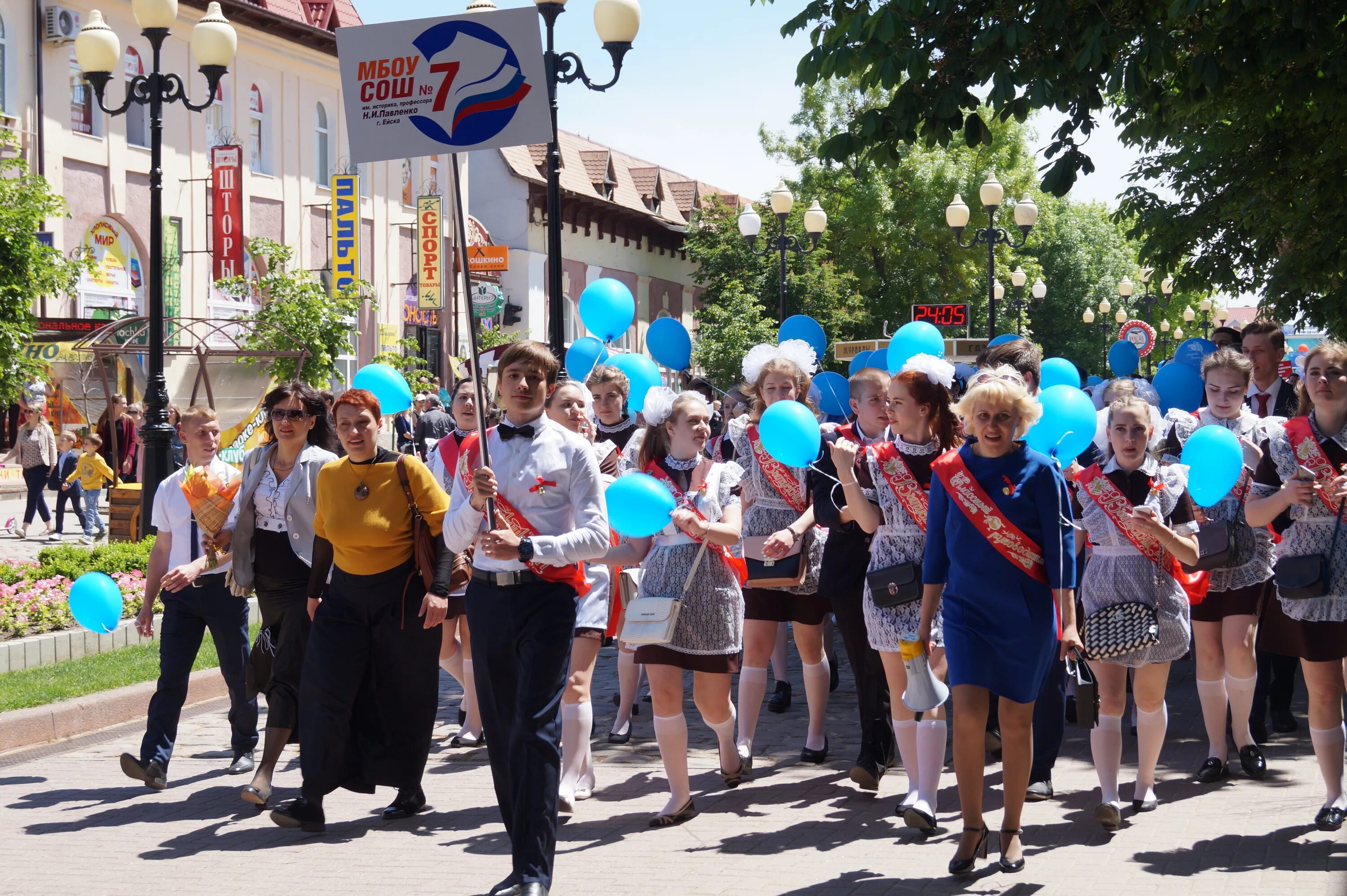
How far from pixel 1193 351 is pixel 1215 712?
10.6 feet

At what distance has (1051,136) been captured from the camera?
31.3 ft

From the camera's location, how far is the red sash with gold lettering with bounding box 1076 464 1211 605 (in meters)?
6.42

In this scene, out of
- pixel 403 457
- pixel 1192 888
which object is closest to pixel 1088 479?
pixel 1192 888

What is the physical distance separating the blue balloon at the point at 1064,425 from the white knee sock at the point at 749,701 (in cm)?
182

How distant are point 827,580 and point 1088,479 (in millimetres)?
1323

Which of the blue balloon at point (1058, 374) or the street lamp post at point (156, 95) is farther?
the street lamp post at point (156, 95)

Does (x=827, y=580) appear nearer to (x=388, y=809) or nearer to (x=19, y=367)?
(x=388, y=809)

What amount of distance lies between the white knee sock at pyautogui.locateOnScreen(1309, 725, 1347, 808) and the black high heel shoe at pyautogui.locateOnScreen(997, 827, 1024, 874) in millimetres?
1456

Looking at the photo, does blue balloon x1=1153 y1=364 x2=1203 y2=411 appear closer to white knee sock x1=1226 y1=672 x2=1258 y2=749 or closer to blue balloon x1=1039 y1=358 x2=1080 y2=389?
blue balloon x1=1039 y1=358 x2=1080 y2=389

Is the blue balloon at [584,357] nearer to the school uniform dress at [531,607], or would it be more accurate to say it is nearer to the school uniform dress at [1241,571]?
the school uniform dress at [1241,571]

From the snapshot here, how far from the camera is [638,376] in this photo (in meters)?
9.26

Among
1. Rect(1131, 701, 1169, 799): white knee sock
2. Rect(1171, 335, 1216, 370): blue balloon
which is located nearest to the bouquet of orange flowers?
Rect(1131, 701, 1169, 799): white knee sock

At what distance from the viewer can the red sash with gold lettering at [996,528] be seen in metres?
5.51

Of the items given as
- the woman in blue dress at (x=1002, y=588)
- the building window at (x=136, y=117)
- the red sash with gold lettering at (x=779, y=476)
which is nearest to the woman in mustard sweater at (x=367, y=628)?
the red sash with gold lettering at (x=779, y=476)
